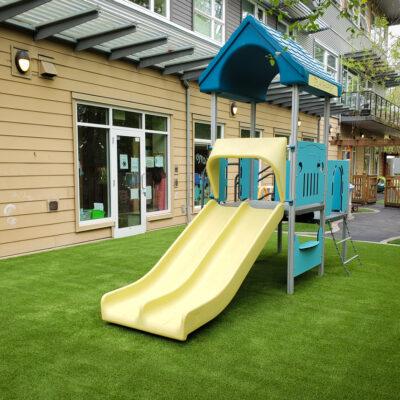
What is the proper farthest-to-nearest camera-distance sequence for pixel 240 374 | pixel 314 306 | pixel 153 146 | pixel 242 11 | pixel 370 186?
1. pixel 370 186
2. pixel 242 11
3. pixel 153 146
4. pixel 314 306
5. pixel 240 374

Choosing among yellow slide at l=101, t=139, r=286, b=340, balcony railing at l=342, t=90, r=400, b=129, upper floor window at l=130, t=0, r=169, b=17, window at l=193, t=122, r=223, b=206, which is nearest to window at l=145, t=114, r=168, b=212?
window at l=193, t=122, r=223, b=206

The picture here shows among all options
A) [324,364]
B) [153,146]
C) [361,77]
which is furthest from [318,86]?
[361,77]

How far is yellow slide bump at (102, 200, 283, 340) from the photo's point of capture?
3.79 m

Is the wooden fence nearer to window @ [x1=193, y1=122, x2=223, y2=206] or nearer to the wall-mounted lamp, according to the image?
the wall-mounted lamp

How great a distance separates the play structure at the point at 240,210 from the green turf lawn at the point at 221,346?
253mm

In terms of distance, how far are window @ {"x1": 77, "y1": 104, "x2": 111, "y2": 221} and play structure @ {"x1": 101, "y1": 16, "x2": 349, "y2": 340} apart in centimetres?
332

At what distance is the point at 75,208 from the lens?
25.7 feet

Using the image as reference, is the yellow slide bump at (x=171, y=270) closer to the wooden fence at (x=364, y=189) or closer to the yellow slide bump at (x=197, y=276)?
the yellow slide bump at (x=197, y=276)

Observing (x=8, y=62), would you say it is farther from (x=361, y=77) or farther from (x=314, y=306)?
(x=361, y=77)

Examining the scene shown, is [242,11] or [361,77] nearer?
[242,11]

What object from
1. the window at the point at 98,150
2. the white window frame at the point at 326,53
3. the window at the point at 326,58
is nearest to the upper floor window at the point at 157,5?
the window at the point at 98,150

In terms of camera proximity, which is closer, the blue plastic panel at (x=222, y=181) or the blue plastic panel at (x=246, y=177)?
the blue plastic panel at (x=222, y=181)

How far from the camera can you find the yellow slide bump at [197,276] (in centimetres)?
379

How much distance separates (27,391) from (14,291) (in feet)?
8.05
